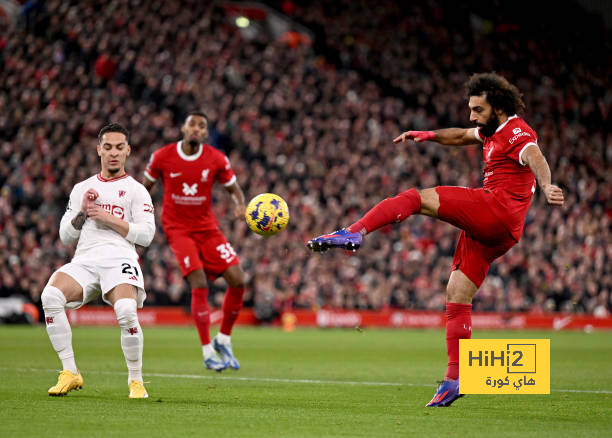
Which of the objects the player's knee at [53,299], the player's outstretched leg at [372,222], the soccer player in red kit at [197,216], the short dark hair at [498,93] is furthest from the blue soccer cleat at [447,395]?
the soccer player in red kit at [197,216]

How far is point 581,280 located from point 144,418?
2222cm

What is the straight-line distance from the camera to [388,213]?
758cm

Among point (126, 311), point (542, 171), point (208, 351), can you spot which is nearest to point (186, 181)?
point (208, 351)

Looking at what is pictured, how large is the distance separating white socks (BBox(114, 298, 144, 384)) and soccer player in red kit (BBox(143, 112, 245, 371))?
3.78 meters

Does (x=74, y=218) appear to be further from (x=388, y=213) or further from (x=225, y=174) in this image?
(x=225, y=174)

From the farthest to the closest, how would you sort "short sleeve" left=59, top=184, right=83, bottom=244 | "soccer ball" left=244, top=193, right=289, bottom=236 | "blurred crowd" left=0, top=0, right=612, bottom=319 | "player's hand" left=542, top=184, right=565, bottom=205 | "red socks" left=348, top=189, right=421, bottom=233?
"blurred crowd" left=0, top=0, right=612, bottom=319 < "soccer ball" left=244, top=193, right=289, bottom=236 < "short sleeve" left=59, top=184, right=83, bottom=244 < "red socks" left=348, top=189, right=421, bottom=233 < "player's hand" left=542, top=184, right=565, bottom=205

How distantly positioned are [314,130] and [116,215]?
71.5 feet

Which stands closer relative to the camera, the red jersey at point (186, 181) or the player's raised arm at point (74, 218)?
the player's raised arm at point (74, 218)

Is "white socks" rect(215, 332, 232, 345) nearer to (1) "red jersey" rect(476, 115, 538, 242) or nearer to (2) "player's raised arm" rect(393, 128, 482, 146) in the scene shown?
(2) "player's raised arm" rect(393, 128, 482, 146)

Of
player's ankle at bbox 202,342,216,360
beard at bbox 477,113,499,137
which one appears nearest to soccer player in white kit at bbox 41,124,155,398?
beard at bbox 477,113,499,137

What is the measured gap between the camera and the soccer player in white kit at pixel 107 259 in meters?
8.26

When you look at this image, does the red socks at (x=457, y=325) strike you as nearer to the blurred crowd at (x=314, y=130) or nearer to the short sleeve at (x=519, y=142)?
the short sleeve at (x=519, y=142)

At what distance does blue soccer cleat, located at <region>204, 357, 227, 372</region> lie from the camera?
38.2 feet

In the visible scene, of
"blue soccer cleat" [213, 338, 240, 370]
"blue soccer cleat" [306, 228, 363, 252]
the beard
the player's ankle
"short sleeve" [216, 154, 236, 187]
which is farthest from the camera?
"short sleeve" [216, 154, 236, 187]
